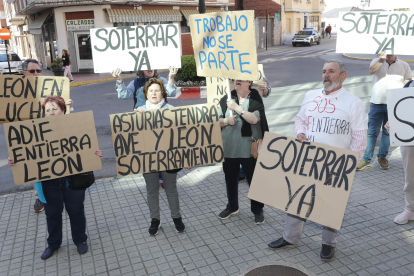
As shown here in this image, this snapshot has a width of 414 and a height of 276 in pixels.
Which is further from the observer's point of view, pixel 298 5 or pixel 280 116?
pixel 298 5

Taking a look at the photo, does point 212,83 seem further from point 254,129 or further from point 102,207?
point 102,207

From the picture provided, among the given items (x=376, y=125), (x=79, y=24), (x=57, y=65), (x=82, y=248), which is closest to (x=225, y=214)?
(x=82, y=248)

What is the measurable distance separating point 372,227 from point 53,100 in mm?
3960

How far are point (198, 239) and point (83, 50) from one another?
21487 mm

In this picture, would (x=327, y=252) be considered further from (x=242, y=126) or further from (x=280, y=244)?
(x=242, y=126)

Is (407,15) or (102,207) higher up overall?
(407,15)

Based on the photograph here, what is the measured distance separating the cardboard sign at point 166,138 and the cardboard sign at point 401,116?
185 cm

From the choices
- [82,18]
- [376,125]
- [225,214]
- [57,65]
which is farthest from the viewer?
[82,18]

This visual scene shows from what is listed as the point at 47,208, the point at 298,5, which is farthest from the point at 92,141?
the point at 298,5

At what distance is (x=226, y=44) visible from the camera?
369 centimetres

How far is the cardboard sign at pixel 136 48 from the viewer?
423cm

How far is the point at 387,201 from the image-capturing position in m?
4.87

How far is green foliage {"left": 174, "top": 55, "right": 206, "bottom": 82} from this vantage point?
13.6 meters

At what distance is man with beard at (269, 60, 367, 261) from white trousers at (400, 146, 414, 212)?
3.48 ft
